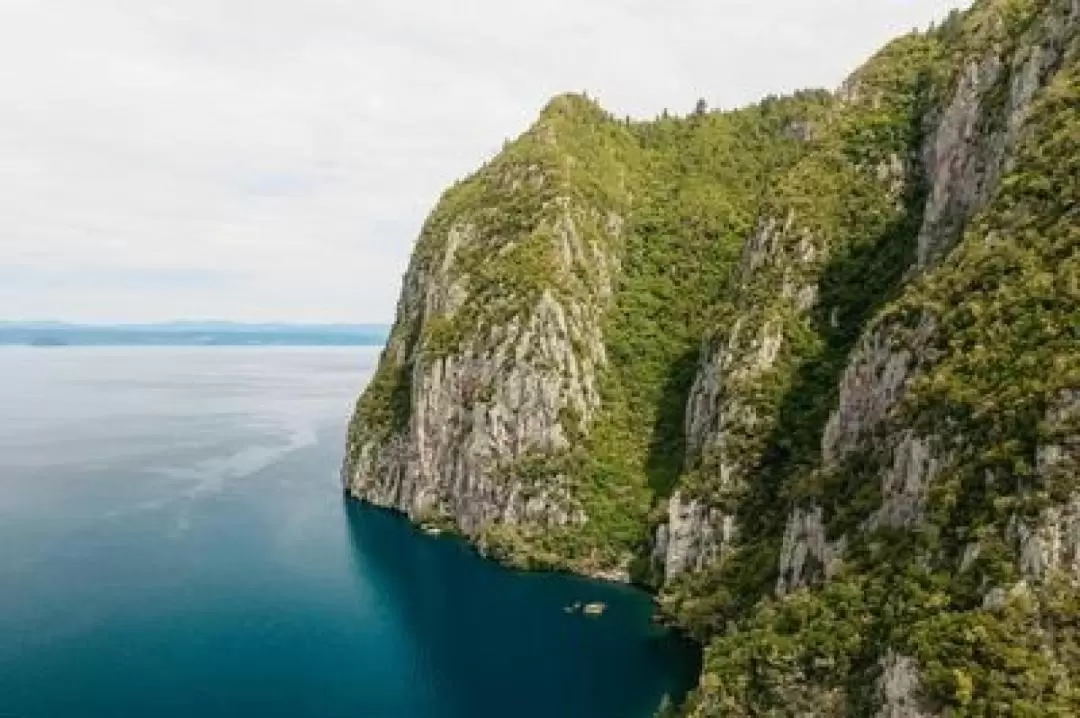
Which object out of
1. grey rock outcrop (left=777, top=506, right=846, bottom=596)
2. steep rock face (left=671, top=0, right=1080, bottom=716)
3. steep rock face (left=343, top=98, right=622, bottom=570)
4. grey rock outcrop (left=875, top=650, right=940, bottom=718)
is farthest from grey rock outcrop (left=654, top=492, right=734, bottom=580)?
grey rock outcrop (left=875, top=650, right=940, bottom=718)

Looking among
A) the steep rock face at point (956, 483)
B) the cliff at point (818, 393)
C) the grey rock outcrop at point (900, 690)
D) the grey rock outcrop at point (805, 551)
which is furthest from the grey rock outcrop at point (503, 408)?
the grey rock outcrop at point (900, 690)

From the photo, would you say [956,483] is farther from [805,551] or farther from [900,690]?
[805,551]

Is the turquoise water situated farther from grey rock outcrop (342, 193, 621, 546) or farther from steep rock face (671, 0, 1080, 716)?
steep rock face (671, 0, 1080, 716)

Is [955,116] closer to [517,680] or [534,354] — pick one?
[534,354]

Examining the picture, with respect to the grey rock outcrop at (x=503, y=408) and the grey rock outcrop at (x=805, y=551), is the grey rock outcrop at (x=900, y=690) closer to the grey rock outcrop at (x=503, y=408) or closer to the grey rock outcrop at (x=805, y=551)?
the grey rock outcrop at (x=805, y=551)

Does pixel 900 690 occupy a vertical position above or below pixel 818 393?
below

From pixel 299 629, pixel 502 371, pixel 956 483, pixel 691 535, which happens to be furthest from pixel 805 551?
pixel 502 371

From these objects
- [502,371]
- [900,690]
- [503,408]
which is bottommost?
[900,690]

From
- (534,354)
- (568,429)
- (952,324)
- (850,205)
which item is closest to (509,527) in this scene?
(568,429)
